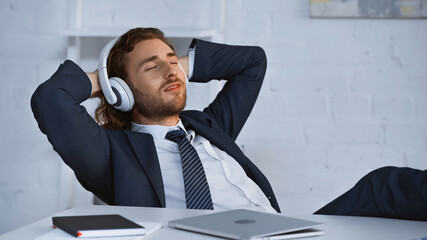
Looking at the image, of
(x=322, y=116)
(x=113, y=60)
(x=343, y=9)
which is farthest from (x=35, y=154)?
(x=343, y=9)

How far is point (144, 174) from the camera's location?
160cm

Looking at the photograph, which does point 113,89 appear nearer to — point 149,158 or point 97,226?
point 149,158

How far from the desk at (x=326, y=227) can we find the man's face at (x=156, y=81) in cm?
80

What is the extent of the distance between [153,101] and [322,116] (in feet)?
2.72

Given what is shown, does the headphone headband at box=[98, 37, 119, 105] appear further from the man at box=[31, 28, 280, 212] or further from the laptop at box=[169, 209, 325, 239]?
the laptop at box=[169, 209, 325, 239]

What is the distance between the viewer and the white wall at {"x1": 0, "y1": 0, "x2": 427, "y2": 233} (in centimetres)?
236

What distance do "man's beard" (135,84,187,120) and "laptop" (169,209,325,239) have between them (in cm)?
96

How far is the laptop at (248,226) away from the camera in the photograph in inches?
31.2

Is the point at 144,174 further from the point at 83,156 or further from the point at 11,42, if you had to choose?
the point at 11,42

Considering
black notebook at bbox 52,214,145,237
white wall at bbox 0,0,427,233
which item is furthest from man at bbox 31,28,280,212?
black notebook at bbox 52,214,145,237

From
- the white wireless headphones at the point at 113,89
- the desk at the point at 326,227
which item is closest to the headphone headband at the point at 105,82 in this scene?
the white wireless headphones at the point at 113,89

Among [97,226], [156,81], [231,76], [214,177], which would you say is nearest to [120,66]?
[156,81]

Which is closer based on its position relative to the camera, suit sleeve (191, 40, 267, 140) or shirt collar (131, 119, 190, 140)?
shirt collar (131, 119, 190, 140)

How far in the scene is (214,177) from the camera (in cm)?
177
